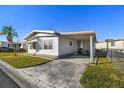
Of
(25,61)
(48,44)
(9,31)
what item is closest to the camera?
(25,61)

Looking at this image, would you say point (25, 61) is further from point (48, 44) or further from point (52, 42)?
point (52, 42)

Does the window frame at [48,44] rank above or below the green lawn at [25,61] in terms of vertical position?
above

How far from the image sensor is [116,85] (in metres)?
4.84

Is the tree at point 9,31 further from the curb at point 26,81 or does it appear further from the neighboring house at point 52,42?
the curb at point 26,81

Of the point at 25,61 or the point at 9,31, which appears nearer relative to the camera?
the point at 25,61

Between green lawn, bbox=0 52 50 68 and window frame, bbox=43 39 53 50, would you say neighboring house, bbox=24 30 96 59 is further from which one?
green lawn, bbox=0 52 50 68

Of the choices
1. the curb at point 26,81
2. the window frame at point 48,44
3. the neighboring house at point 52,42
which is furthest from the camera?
the window frame at point 48,44

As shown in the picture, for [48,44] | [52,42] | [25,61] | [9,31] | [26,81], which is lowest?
[26,81]

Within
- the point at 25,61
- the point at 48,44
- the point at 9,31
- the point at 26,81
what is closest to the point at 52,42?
the point at 48,44

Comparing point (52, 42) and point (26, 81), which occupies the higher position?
point (52, 42)

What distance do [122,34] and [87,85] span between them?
118 feet

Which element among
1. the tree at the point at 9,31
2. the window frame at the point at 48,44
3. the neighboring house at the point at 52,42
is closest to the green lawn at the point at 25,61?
the neighboring house at the point at 52,42
